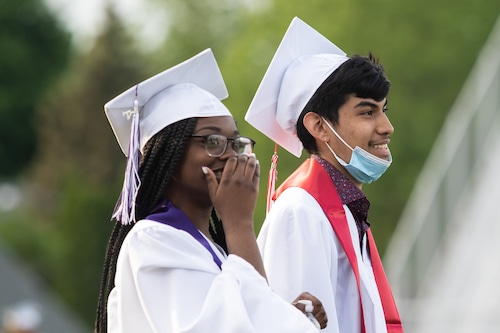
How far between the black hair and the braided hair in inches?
35.0

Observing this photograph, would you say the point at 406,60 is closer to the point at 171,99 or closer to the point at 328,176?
the point at 328,176

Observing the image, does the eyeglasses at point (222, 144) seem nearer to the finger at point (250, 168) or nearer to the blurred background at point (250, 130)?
the finger at point (250, 168)

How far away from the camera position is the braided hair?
485cm

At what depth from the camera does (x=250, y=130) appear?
29.1 meters

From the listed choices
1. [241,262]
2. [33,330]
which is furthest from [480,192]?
[241,262]

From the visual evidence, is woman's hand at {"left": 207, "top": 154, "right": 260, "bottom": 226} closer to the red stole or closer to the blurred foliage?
the red stole

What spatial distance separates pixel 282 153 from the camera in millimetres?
27672

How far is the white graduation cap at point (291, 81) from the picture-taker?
5.72 meters

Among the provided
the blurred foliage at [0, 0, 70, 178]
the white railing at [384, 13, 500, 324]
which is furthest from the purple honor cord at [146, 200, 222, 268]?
the blurred foliage at [0, 0, 70, 178]

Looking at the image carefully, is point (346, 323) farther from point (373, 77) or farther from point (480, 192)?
point (480, 192)

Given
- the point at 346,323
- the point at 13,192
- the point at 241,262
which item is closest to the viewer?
the point at 241,262

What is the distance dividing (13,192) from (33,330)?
47092mm

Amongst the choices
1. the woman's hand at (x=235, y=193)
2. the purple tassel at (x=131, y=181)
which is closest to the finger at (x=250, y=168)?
the woman's hand at (x=235, y=193)

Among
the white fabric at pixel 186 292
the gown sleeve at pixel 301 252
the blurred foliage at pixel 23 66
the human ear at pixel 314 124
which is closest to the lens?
the white fabric at pixel 186 292
